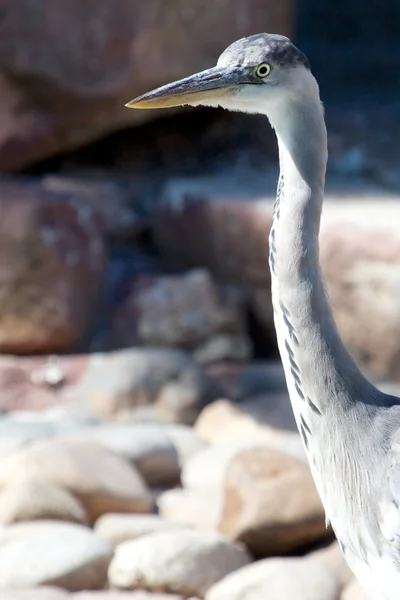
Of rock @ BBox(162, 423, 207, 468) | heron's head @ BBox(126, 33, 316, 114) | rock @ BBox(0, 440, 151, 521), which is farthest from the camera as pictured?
rock @ BBox(162, 423, 207, 468)

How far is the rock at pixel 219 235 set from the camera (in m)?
4.20

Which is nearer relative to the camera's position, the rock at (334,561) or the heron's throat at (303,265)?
the heron's throat at (303,265)

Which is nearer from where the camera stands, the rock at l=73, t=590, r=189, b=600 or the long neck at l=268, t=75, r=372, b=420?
the long neck at l=268, t=75, r=372, b=420

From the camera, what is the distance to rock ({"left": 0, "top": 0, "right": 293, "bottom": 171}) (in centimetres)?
436

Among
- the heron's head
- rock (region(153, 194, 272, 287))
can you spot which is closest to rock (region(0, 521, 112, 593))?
the heron's head

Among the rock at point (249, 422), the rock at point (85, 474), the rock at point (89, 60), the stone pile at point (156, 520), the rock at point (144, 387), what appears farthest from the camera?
the rock at point (89, 60)

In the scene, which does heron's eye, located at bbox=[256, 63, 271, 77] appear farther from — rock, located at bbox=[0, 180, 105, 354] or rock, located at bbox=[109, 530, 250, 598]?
rock, located at bbox=[0, 180, 105, 354]

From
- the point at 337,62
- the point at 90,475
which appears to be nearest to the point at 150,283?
the point at 90,475

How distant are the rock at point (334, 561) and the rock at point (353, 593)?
0.03 m

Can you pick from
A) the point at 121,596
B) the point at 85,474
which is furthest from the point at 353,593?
the point at 85,474

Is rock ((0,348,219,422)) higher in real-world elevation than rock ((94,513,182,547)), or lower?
higher

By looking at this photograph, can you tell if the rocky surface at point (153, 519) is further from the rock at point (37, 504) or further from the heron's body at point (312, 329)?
the heron's body at point (312, 329)

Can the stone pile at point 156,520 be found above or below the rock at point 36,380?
below

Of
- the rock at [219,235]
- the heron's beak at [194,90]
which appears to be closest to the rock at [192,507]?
the rock at [219,235]
